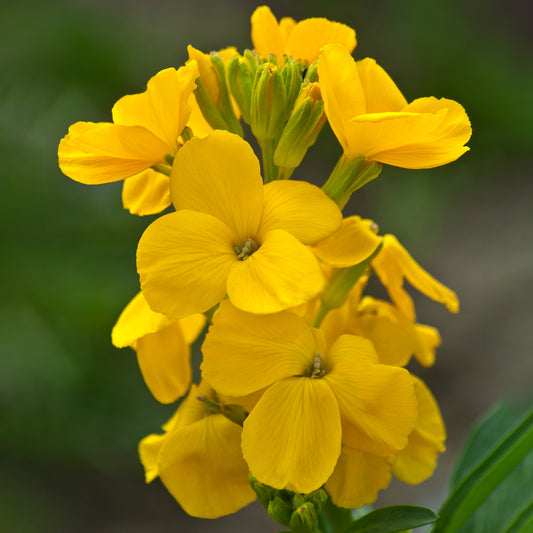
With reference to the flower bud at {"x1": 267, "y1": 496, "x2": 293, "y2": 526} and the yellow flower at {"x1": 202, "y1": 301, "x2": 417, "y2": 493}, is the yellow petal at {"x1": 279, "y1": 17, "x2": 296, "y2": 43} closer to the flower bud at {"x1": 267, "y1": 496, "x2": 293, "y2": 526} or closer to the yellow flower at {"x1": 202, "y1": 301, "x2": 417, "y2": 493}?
→ the yellow flower at {"x1": 202, "y1": 301, "x2": 417, "y2": 493}

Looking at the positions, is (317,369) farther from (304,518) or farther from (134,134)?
(134,134)

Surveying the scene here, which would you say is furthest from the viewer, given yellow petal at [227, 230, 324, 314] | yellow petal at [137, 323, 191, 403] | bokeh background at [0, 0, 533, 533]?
bokeh background at [0, 0, 533, 533]

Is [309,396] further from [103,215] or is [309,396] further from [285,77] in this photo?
[103,215]

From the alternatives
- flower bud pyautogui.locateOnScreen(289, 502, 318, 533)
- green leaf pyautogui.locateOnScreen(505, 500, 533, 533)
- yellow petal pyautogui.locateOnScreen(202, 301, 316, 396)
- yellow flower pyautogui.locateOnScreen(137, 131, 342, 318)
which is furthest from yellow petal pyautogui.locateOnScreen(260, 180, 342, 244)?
green leaf pyautogui.locateOnScreen(505, 500, 533, 533)

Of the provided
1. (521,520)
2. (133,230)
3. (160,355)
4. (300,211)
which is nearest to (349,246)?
(300,211)

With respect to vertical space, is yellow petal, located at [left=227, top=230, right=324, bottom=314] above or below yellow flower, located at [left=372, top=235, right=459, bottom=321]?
above
